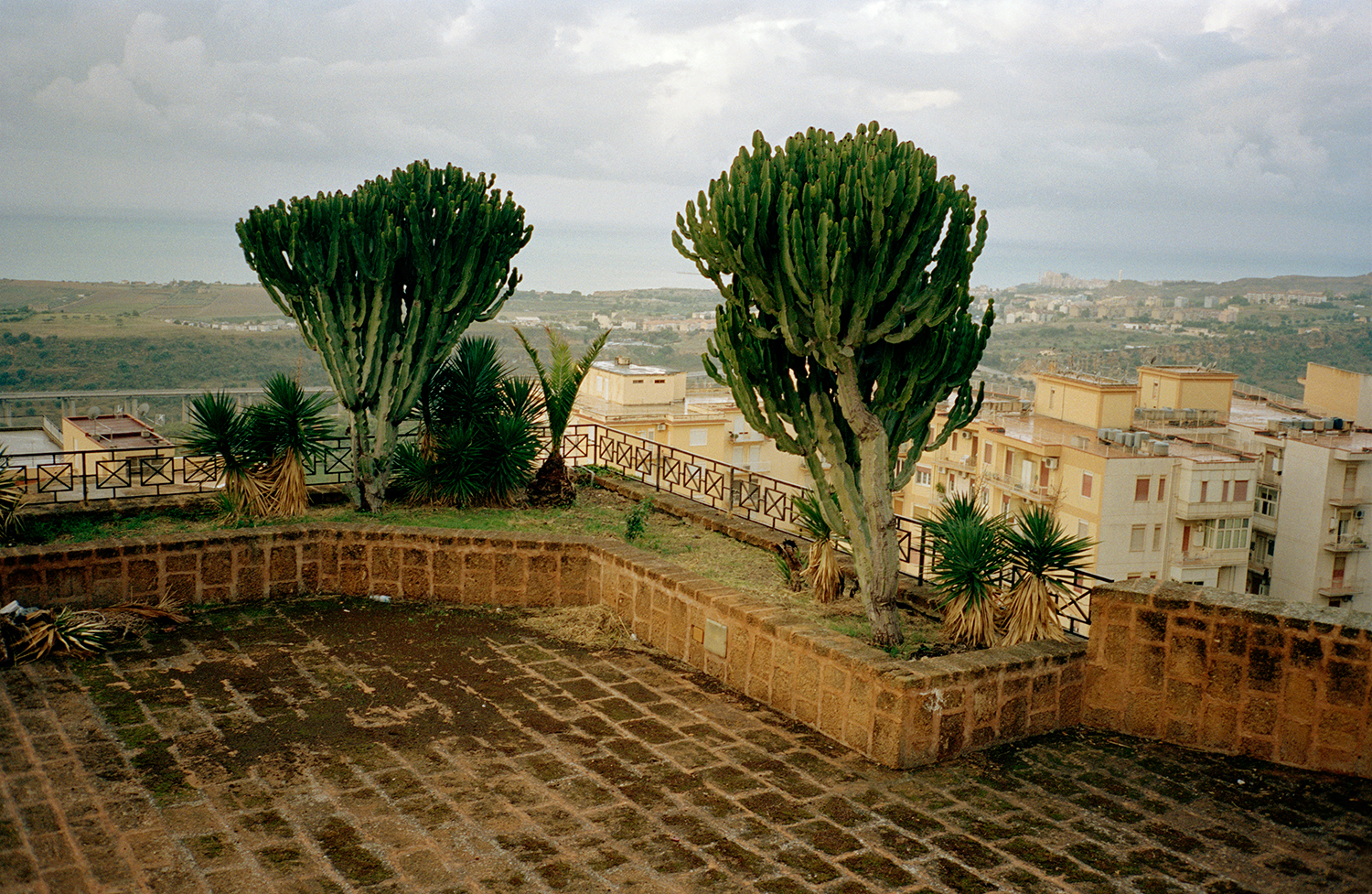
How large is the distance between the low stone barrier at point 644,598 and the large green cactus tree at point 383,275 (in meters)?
1.75

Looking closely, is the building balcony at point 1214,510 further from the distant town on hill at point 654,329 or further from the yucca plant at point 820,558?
the yucca plant at point 820,558

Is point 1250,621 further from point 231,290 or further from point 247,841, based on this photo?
point 231,290

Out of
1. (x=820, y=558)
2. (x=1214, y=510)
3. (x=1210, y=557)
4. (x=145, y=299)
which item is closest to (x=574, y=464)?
(x=820, y=558)

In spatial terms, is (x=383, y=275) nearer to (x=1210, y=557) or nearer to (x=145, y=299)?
(x=1210, y=557)

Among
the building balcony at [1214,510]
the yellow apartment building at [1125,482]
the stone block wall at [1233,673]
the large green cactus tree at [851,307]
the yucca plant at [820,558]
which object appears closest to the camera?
the stone block wall at [1233,673]

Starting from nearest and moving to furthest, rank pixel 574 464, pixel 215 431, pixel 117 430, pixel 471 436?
pixel 215 431
pixel 471 436
pixel 574 464
pixel 117 430

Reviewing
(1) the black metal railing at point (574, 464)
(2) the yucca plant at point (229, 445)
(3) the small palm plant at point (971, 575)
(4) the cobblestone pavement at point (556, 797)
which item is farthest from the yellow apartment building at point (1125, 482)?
(4) the cobblestone pavement at point (556, 797)

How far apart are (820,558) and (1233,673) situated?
3237mm

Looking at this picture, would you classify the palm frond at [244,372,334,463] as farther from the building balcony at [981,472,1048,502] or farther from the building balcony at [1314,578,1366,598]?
the building balcony at [1314,578,1366,598]

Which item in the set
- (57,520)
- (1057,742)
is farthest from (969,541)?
(57,520)

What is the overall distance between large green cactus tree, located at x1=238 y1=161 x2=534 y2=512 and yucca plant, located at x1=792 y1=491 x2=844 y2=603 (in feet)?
15.5

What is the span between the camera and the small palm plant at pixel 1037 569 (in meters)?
7.57

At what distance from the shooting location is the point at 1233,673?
700 cm

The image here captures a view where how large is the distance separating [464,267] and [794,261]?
5.23 meters
